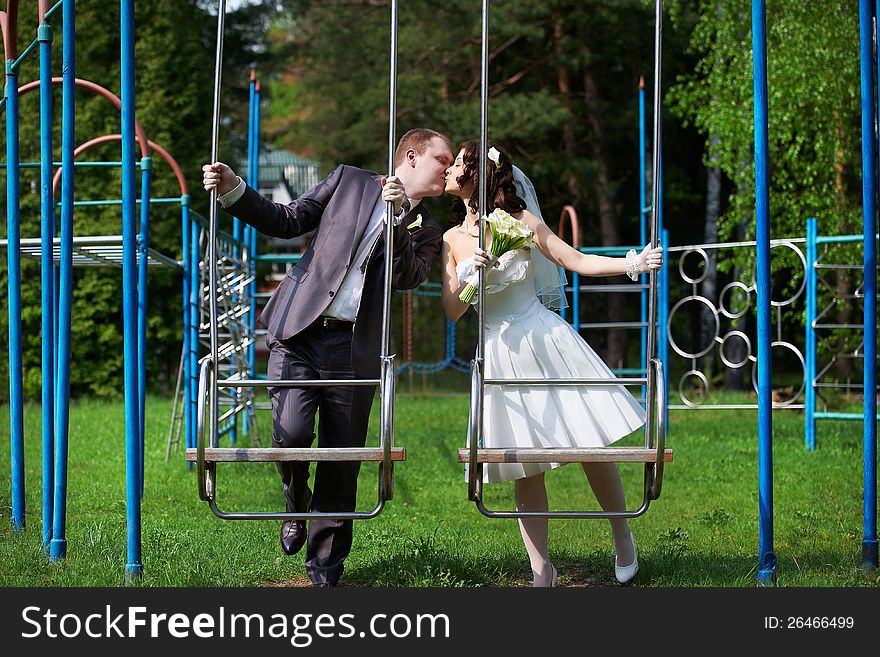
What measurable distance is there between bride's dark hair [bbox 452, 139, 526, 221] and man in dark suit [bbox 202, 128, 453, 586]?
92 millimetres

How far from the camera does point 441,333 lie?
1833cm

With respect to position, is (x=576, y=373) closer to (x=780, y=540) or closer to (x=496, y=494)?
(x=780, y=540)

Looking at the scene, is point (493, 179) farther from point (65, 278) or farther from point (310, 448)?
point (65, 278)

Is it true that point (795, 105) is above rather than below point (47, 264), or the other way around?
above

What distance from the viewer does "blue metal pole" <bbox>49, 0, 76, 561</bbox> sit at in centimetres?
457

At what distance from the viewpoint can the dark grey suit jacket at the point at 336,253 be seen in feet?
14.1

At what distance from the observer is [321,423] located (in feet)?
14.7

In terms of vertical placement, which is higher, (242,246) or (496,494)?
(242,246)

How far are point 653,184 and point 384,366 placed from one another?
104 centimetres

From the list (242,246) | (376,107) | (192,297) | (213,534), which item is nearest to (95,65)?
(376,107)

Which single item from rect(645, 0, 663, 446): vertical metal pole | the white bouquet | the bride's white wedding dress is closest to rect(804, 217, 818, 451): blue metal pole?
the bride's white wedding dress

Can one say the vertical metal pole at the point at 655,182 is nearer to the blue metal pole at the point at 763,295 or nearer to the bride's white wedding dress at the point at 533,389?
the bride's white wedding dress at the point at 533,389

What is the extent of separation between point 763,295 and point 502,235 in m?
0.99

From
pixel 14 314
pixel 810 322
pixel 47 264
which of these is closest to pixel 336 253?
pixel 47 264
